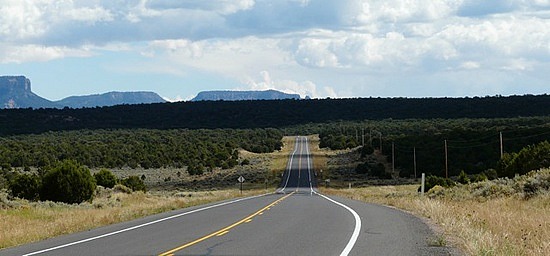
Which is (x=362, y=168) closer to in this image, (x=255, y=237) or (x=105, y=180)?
(x=105, y=180)

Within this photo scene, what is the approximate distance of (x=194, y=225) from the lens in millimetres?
21969

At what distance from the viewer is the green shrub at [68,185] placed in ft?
155

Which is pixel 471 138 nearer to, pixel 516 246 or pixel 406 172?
pixel 406 172

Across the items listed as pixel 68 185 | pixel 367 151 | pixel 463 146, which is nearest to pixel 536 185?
pixel 68 185

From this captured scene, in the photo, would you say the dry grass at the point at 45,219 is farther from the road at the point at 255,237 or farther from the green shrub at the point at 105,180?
the green shrub at the point at 105,180

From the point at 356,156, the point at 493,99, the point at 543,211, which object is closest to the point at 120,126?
the point at 356,156

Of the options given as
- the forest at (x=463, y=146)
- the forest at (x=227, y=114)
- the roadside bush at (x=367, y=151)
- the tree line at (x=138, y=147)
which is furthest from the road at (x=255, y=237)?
the forest at (x=227, y=114)

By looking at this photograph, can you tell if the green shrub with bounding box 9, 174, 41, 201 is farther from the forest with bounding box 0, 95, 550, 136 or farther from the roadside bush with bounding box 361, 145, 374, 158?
the forest with bounding box 0, 95, 550, 136

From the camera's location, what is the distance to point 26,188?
50562 mm

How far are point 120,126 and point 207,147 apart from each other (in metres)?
46.4

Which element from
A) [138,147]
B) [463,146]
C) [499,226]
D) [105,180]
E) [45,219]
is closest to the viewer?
[499,226]

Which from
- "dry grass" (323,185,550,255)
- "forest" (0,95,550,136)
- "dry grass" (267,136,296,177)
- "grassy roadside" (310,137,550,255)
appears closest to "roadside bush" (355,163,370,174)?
"dry grass" (267,136,296,177)

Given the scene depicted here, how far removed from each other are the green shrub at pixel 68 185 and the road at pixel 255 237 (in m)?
22.7

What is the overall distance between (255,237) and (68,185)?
105ft
